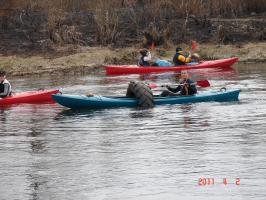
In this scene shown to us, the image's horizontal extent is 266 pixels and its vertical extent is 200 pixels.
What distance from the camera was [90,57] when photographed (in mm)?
37344

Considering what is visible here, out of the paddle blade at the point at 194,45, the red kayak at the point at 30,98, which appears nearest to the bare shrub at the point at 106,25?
the paddle blade at the point at 194,45

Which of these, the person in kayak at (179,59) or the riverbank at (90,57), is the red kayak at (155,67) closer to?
the person in kayak at (179,59)

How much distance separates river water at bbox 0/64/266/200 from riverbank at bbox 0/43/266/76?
33.6 feet

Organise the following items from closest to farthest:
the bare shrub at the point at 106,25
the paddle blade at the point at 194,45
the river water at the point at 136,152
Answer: the river water at the point at 136,152
the paddle blade at the point at 194,45
the bare shrub at the point at 106,25

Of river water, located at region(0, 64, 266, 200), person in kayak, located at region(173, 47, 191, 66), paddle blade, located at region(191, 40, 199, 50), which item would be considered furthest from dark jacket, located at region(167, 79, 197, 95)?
paddle blade, located at region(191, 40, 199, 50)

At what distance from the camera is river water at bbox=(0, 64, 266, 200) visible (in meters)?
14.5

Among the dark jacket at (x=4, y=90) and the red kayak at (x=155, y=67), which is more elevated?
the dark jacket at (x=4, y=90)

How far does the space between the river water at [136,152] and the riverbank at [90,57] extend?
10227mm

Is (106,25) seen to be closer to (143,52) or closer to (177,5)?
(177,5)

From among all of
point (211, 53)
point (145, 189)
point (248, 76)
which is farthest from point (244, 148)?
point (211, 53)

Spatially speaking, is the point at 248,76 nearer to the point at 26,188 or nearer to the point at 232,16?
the point at 232,16

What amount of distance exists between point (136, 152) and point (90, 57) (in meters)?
20.1

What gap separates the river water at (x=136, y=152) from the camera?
1452 centimetres
